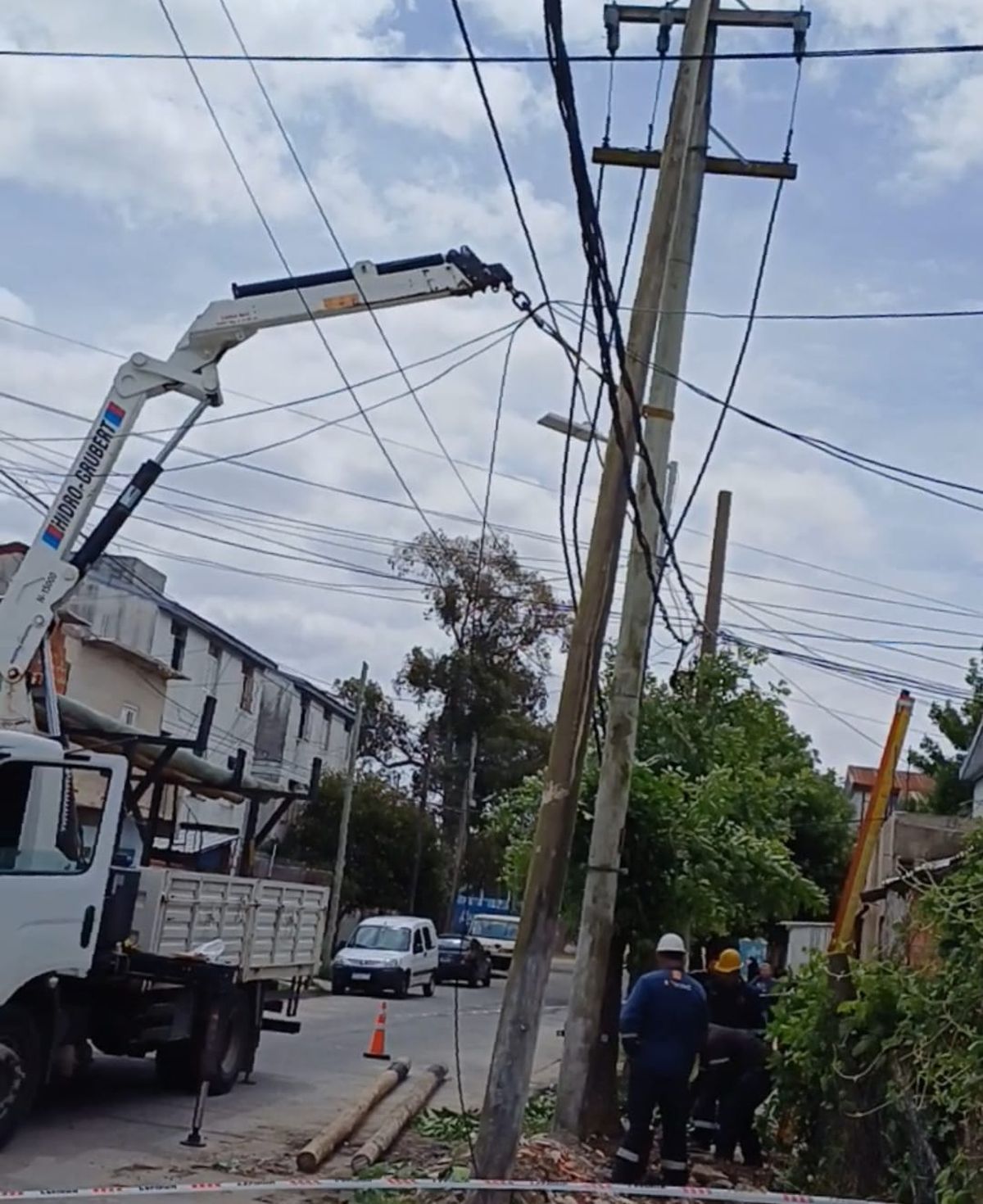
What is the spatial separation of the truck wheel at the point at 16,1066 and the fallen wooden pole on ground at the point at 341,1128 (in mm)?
1911

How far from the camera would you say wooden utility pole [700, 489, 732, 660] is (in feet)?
71.6

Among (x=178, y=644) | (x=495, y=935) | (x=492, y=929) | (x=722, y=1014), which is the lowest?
(x=722, y=1014)

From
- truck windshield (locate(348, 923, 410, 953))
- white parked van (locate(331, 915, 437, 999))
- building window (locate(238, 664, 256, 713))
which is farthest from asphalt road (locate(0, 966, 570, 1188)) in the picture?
building window (locate(238, 664, 256, 713))

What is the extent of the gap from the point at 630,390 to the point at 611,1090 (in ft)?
19.0

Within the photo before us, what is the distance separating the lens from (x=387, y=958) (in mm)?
33438

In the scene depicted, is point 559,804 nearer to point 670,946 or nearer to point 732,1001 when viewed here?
point 670,946

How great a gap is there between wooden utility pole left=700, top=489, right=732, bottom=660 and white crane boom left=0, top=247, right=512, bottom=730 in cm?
912

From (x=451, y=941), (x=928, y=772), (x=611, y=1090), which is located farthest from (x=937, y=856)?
(x=451, y=941)

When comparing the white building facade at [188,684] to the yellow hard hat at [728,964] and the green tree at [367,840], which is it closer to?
the green tree at [367,840]

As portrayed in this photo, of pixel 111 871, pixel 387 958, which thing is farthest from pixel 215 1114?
pixel 387 958

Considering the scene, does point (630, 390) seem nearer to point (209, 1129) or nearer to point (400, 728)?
point (209, 1129)

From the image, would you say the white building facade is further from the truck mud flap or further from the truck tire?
the truck tire

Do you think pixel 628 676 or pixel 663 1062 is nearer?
pixel 663 1062

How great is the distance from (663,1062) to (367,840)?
39.4 m
